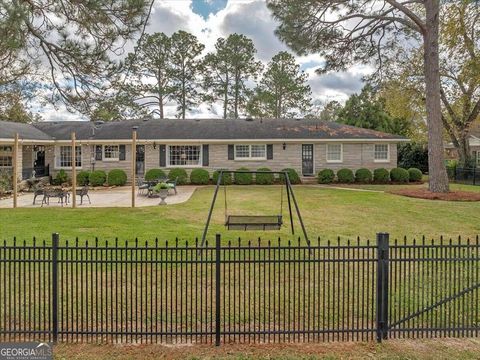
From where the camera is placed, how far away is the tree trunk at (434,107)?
16.5 m

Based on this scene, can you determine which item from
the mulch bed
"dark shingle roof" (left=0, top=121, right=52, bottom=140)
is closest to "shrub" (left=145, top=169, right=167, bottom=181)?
"dark shingle roof" (left=0, top=121, right=52, bottom=140)

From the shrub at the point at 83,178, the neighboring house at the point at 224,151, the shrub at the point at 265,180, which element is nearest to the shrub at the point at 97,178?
the shrub at the point at 83,178

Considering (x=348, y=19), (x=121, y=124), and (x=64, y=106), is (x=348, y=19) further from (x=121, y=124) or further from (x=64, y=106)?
(x=121, y=124)

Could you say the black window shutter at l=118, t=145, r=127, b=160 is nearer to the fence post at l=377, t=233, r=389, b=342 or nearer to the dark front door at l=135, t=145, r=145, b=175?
the dark front door at l=135, t=145, r=145, b=175

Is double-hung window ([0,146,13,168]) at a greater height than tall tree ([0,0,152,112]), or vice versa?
tall tree ([0,0,152,112])

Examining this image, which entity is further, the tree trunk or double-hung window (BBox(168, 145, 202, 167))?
double-hung window (BBox(168, 145, 202, 167))

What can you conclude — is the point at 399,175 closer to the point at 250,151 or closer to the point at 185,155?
the point at 250,151

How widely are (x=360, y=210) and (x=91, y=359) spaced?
419 inches

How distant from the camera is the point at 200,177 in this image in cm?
2148

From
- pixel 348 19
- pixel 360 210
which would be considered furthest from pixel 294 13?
pixel 360 210

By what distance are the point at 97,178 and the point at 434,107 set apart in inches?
728

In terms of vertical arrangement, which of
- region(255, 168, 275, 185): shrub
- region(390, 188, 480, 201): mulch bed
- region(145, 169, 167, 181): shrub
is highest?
region(145, 169, 167, 181): shrub

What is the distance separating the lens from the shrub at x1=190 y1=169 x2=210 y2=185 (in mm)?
21500

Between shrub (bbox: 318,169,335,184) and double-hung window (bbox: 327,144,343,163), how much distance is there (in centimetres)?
101
